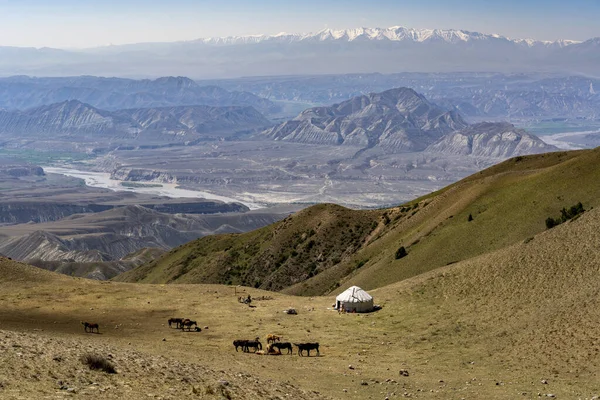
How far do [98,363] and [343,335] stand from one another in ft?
68.1

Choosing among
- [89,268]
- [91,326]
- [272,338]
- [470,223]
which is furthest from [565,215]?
[89,268]

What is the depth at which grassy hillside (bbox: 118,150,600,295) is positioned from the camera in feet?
241

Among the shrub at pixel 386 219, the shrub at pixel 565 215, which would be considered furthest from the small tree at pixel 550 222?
the shrub at pixel 386 219

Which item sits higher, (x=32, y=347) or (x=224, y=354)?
(x=32, y=347)

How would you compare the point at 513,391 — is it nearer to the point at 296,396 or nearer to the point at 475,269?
the point at 296,396

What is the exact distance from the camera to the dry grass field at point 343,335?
91.2 feet

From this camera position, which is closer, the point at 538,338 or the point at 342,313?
the point at 538,338

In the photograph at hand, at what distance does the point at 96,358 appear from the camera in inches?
1099

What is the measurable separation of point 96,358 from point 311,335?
769 inches

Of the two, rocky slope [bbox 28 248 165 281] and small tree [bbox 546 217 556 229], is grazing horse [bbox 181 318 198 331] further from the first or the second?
rocky slope [bbox 28 248 165 281]

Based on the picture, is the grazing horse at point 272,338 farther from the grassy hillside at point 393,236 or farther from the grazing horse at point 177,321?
the grassy hillside at point 393,236

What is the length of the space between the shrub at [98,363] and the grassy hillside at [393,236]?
46837 millimetres

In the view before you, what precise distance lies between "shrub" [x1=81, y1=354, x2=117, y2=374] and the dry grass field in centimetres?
46

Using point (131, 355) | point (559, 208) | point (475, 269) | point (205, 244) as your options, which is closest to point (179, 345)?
point (131, 355)
